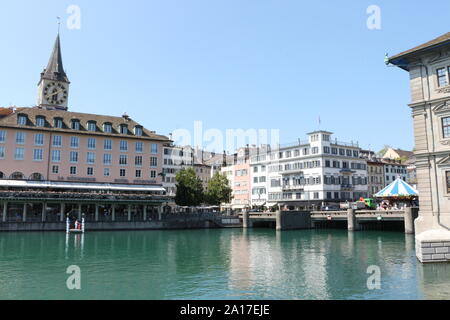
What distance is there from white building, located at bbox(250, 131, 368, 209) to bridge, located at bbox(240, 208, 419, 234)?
1181cm

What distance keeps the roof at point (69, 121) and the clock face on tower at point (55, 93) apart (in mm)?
30734

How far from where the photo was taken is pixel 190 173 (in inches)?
3334

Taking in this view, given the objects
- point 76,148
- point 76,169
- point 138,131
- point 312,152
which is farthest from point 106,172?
point 312,152

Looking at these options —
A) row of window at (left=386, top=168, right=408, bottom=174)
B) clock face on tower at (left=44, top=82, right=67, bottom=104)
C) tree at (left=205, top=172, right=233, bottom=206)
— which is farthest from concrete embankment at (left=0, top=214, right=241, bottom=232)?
row of window at (left=386, top=168, right=408, bottom=174)

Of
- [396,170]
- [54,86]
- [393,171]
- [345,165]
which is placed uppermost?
[54,86]

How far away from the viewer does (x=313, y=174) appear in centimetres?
8781

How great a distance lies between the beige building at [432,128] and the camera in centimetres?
3020

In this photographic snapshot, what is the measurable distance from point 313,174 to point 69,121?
5160 centimetres

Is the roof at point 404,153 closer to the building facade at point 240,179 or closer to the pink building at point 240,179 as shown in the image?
the building facade at point 240,179

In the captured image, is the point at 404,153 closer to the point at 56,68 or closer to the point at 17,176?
the point at 56,68

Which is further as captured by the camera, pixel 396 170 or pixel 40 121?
pixel 396 170

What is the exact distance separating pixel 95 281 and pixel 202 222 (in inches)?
2078
